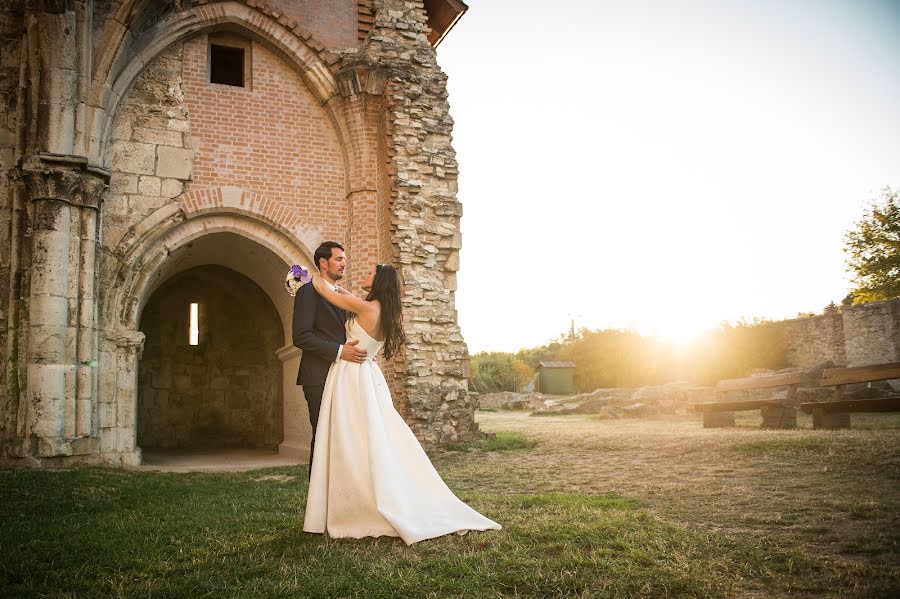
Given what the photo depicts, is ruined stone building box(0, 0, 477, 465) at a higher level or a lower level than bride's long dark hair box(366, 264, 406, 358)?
higher

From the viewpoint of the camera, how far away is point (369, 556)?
12.6ft

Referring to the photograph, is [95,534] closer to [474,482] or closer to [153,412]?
[474,482]

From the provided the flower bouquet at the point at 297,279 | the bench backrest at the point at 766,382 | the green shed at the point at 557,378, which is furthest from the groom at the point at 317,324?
the green shed at the point at 557,378

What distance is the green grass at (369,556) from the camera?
10.7 ft

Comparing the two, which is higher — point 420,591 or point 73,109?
point 73,109

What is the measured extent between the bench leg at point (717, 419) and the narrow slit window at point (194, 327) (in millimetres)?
11604

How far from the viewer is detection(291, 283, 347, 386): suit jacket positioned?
4973 mm

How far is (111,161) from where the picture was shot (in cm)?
985

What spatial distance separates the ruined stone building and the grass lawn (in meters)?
2.03

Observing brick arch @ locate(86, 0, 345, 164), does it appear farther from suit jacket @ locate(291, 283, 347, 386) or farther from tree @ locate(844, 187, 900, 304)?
tree @ locate(844, 187, 900, 304)

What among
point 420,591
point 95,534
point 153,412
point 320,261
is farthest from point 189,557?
point 153,412

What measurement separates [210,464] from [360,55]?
24.1ft

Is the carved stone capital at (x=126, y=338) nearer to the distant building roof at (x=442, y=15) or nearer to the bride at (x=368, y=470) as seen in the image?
the bride at (x=368, y=470)

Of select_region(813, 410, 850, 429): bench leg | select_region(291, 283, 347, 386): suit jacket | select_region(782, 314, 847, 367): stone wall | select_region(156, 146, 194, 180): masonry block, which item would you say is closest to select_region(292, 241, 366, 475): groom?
select_region(291, 283, 347, 386): suit jacket
